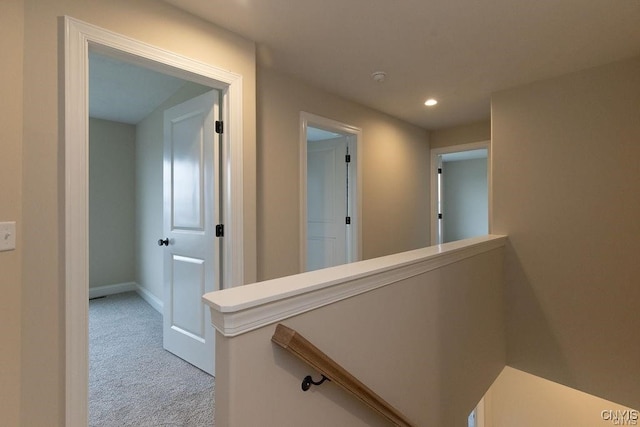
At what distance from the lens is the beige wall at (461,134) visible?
394cm

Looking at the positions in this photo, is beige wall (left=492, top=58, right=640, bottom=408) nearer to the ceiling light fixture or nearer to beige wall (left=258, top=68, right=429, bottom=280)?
beige wall (left=258, top=68, right=429, bottom=280)

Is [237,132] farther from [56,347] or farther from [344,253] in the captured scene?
[344,253]

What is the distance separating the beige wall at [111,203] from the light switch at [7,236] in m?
3.39

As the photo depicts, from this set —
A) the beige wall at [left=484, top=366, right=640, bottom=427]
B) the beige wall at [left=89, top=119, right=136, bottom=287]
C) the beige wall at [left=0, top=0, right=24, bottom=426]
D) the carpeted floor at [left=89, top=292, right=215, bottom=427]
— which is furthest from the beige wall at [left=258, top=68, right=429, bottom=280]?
the beige wall at [left=89, top=119, right=136, bottom=287]

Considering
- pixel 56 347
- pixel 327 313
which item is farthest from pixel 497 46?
pixel 56 347

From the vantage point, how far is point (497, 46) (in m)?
2.17

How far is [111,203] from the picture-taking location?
14.1 feet

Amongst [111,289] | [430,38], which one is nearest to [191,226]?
[430,38]

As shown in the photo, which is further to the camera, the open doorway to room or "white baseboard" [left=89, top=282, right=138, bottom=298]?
"white baseboard" [left=89, top=282, right=138, bottom=298]

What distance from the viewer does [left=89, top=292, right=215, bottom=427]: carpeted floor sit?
6.04ft

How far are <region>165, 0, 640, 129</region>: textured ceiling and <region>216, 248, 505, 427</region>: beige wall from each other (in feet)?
5.10

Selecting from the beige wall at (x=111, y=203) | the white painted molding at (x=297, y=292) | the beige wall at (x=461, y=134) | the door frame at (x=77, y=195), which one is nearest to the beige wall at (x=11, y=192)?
the door frame at (x=77, y=195)

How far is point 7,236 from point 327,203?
279 cm

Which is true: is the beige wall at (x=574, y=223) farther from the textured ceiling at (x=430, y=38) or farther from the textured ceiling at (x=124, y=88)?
the textured ceiling at (x=124, y=88)
